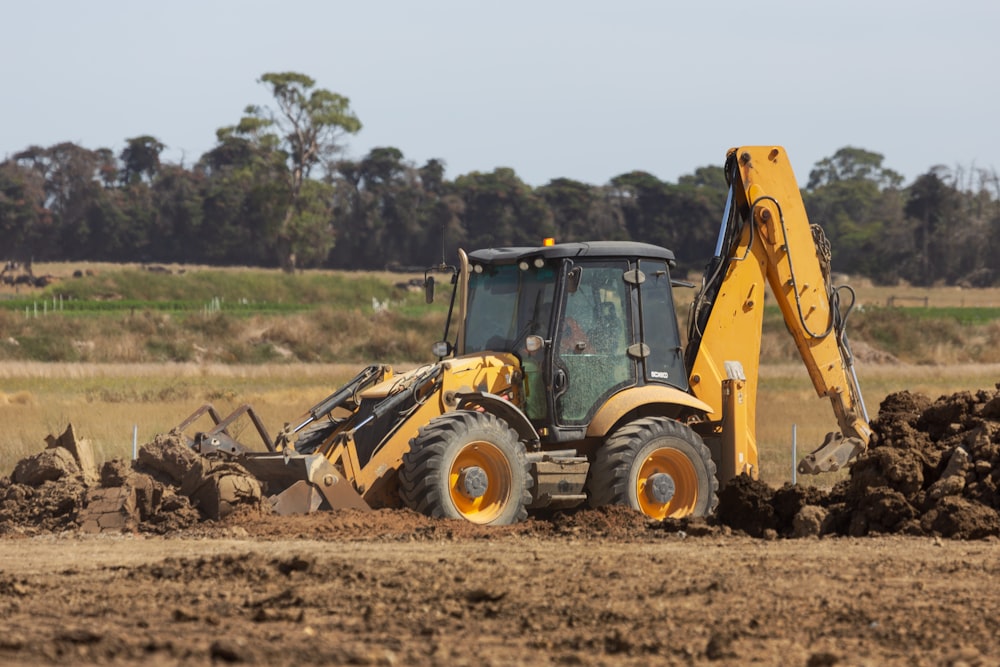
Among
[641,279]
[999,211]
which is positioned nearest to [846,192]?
[999,211]

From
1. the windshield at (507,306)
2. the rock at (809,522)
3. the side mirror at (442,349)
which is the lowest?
the rock at (809,522)

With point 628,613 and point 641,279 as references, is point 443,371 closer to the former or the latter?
point 641,279

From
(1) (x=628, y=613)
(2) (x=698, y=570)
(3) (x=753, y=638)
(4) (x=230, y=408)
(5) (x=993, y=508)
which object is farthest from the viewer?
(4) (x=230, y=408)

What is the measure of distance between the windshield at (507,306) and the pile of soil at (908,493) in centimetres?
236

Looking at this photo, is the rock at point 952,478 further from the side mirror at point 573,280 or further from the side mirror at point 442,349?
the side mirror at point 442,349

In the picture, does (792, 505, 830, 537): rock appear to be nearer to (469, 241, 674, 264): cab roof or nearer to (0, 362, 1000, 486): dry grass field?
(469, 241, 674, 264): cab roof

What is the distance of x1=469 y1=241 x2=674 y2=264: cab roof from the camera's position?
1334 cm

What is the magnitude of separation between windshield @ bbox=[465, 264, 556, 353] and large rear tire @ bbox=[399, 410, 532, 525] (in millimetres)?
1074

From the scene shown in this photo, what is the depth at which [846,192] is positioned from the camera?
396ft

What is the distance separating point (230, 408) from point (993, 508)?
18.2 m

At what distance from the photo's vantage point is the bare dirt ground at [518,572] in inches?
288

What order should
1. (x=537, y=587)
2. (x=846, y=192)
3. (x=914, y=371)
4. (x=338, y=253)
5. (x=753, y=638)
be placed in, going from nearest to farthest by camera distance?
(x=753, y=638), (x=537, y=587), (x=914, y=371), (x=338, y=253), (x=846, y=192)

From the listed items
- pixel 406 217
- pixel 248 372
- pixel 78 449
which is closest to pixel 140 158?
pixel 406 217

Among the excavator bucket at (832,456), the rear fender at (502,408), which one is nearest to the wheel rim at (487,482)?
the rear fender at (502,408)
